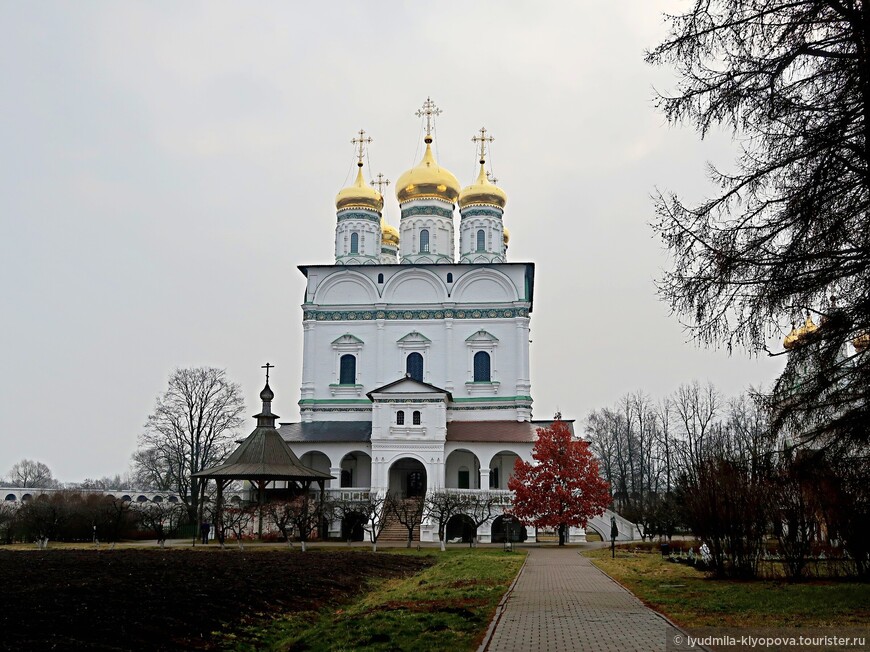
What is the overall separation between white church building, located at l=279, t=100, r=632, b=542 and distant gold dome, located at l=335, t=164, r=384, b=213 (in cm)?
6

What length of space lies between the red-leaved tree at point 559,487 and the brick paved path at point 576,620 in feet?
46.8

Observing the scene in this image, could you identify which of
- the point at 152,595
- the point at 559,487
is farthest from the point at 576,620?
the point at 559,487

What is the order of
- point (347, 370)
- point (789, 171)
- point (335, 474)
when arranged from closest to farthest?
point (789, 171), point (335, 474), point (347, 370)

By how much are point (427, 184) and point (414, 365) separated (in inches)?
365

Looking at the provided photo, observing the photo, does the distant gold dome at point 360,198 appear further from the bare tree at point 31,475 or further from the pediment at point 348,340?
the bare tree at point 31,475

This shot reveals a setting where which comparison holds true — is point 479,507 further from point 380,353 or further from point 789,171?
point 789,171

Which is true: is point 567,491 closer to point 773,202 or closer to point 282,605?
point 282,605

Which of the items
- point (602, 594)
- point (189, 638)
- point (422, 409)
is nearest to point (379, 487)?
point (422, 409)

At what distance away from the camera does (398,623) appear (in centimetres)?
1009

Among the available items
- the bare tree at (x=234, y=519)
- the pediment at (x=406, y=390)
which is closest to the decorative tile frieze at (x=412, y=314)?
the pediment at (x=406, y=390)

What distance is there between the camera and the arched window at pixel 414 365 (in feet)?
134

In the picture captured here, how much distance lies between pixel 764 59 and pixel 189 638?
8417 millimetres

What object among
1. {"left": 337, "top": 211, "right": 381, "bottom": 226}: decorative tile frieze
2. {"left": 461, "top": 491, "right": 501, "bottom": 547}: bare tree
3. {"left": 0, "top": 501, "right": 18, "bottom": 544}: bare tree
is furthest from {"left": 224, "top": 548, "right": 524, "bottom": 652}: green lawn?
{"left": 337, "top": 211, "right": 381, "bottom": 226}: decorative tile frieze

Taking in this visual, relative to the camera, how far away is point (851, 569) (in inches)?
578
